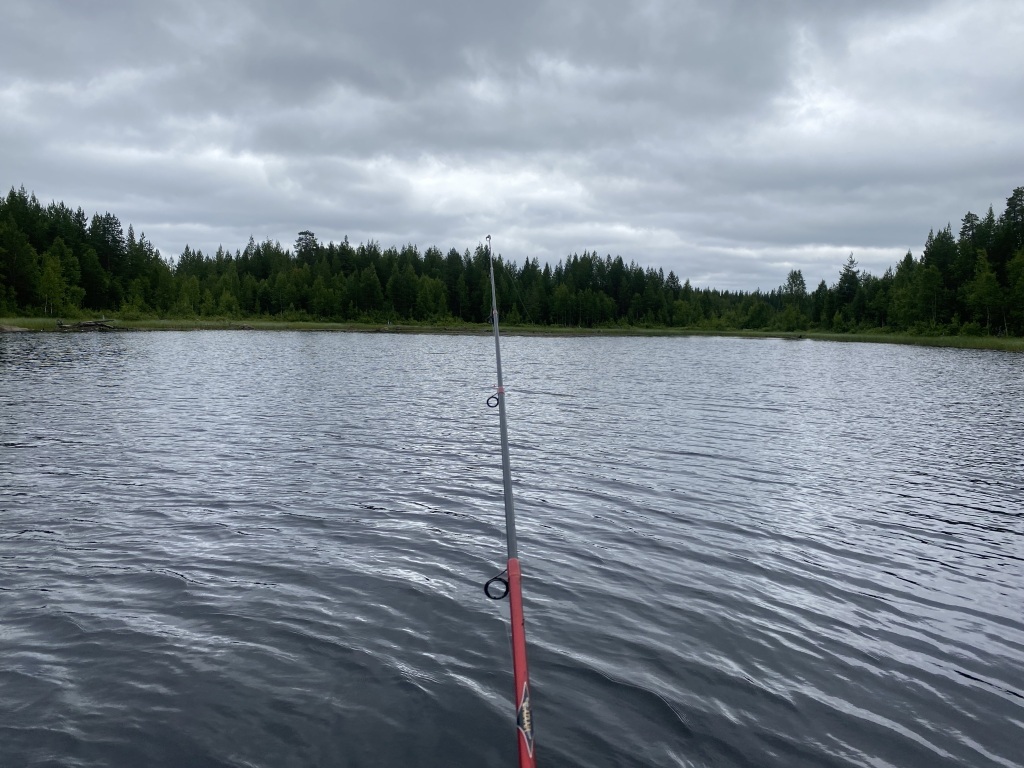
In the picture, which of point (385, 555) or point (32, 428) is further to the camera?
point (32, 428)

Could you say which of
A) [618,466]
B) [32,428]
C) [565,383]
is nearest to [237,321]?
[565,383]

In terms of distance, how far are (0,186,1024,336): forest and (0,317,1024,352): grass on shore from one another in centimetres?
523

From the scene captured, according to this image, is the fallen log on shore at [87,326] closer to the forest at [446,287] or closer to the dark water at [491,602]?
the forest at [446,287]

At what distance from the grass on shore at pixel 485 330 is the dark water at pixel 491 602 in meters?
89.2

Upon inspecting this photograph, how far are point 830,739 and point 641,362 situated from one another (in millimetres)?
58202

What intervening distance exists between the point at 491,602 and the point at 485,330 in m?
142

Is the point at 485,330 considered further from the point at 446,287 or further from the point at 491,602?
the point at 491,602

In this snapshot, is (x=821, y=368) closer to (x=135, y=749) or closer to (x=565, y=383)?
(x=565, y=383)

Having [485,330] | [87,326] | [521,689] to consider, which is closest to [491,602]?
→ [521,689]

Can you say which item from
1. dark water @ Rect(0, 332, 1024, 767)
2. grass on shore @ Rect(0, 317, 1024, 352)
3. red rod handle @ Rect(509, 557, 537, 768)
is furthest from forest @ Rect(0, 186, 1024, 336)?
red rod handle @ Rect(509, 557, 537, 768)

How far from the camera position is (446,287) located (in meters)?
169

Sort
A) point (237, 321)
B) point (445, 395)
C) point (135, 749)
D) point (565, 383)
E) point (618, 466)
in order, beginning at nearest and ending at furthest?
point (135, 749), point (618, 466), point (445, 395), point (565, 383), point (237, 321)

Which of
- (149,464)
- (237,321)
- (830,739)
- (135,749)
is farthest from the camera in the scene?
(237,321)

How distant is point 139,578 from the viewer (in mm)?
9477
